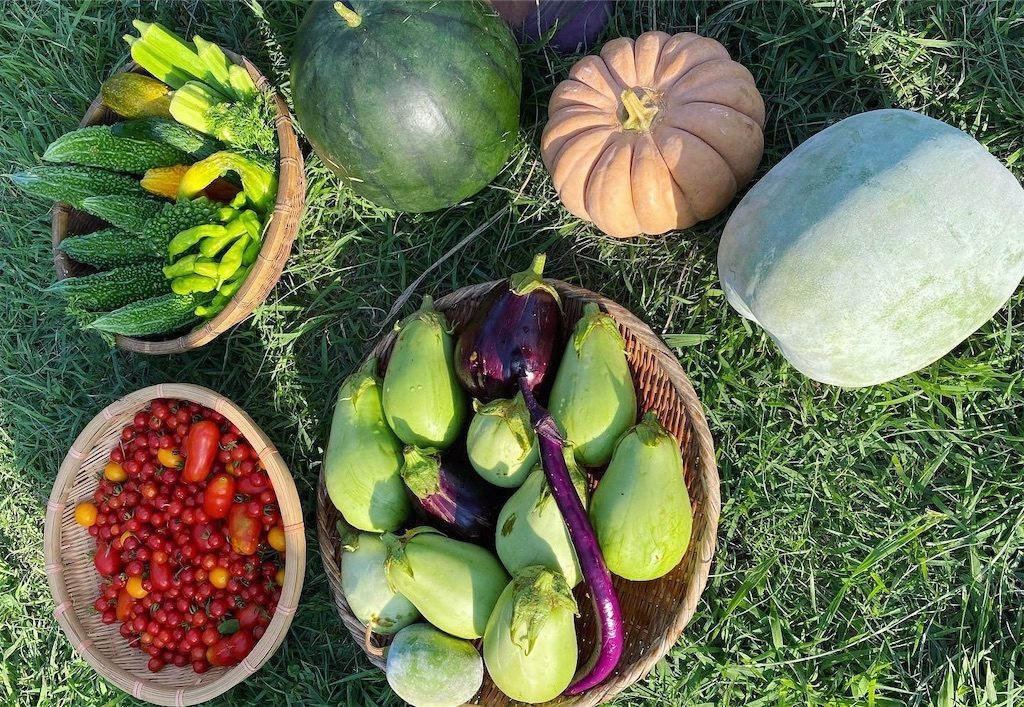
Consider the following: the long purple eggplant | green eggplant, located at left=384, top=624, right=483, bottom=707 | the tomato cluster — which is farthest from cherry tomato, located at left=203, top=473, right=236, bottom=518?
the long purple eggplant

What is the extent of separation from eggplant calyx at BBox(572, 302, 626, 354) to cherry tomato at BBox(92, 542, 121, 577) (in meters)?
1.79

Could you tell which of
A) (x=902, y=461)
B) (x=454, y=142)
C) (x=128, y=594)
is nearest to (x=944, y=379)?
(x=902, y=461)

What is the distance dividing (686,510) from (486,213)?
1.24m

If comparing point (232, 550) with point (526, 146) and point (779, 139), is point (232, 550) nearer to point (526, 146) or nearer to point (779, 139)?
point (526, 146)

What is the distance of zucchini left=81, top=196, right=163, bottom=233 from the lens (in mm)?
2520

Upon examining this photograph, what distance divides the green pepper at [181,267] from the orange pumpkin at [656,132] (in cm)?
115

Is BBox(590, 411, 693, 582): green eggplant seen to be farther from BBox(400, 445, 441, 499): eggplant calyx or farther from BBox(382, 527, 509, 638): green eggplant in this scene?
BBox(400, 445, 441, 499): eggplant calyx

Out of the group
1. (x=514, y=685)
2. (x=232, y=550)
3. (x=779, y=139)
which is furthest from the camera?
(x=232, y=550)

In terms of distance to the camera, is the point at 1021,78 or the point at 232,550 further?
the point at 232,550

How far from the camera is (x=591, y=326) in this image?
208 cm

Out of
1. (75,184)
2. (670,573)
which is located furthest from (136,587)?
(670,573)

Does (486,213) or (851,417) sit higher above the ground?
(486,213)

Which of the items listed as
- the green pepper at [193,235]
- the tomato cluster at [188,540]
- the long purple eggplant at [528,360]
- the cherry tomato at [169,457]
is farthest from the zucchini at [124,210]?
the long purple eggplant at [528,360]

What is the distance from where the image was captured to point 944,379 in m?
2.22
